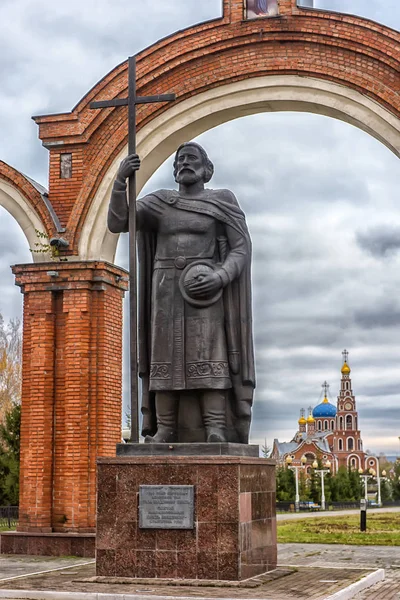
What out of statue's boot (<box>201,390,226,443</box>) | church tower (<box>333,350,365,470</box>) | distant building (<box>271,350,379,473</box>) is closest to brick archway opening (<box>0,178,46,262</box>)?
statue's boot (<box>201,390,226,443</box>)

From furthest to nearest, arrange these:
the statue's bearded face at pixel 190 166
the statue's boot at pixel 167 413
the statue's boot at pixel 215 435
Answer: the statue's bearded face at pixel 190 166 → the statue's boot at pixel 167 413 → the statue's boot at pixel 215 435

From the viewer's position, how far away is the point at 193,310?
775cm

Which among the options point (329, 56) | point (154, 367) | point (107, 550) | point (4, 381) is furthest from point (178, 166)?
point (4, 381)

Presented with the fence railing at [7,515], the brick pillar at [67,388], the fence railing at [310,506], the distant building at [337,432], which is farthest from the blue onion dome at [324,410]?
the brick pillar at [67,388]

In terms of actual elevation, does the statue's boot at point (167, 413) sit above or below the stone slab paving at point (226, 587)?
above

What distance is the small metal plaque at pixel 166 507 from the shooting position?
712 cm

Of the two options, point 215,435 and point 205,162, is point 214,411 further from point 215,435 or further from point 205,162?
point 205,162

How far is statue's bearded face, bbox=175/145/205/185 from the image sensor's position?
26.5 feet

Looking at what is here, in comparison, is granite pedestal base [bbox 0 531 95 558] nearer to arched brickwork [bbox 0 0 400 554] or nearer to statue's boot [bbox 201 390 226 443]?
arched brickwork [bbox 0 0 400 554]

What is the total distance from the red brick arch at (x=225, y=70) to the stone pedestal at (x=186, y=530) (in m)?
5.62

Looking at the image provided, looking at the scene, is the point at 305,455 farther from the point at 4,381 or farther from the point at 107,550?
the point at 107,550

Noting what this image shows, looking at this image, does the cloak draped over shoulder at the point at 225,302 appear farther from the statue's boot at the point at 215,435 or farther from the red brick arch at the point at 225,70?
the red brick arch at the point at 225,70

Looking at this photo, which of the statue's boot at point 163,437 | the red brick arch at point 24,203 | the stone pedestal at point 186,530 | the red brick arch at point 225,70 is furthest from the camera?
the red brick arch at point 24,203

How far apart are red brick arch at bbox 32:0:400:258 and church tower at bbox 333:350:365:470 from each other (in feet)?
211
